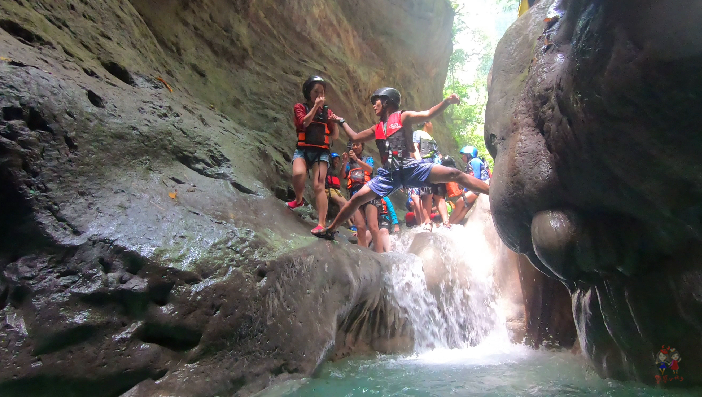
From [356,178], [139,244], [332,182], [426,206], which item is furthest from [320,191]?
[426,206]

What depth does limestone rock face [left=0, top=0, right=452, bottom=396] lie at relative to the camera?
2277 millimetres

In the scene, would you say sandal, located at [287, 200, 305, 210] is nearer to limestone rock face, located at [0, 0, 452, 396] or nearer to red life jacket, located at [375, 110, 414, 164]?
limestone rock face, located at [0, 0, 452, 396]

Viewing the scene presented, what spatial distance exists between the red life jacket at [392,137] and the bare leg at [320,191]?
0.74 meters

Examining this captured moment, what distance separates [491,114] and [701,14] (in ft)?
5.58

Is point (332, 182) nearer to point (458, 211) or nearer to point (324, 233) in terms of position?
point (324, 233)

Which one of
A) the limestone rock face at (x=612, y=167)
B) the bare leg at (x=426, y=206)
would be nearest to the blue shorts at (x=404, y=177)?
the limestone rock face at (x=612, y=167)

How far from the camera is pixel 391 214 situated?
7.55 metres

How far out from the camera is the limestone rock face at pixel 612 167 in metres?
1.79

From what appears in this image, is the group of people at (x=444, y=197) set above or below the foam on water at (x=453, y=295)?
above

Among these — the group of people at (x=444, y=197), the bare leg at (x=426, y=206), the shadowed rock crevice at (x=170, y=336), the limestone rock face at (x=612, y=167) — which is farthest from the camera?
the bare leg at (x=426, y=206)

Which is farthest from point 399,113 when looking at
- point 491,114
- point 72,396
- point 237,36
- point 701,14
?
point 237,36

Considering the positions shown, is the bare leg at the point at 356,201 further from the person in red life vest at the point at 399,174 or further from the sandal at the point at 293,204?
the sandal at the point at 293,204

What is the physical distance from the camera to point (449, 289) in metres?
5.45

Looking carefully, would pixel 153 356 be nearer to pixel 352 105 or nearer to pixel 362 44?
pixel 352 105
